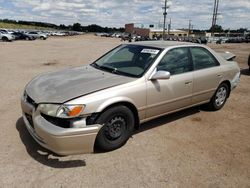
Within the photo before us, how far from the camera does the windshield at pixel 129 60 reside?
4117mm

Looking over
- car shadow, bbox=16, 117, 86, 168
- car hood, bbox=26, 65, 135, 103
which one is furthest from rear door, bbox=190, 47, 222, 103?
car shadow, bbox=16, 117, 86, 168

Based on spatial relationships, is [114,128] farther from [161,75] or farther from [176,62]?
[176,62]

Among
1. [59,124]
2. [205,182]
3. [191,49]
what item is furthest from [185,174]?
[191,49]

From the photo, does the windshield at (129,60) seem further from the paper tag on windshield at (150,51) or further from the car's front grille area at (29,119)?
the car's front grille area at (29,119)

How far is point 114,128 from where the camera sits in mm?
3666

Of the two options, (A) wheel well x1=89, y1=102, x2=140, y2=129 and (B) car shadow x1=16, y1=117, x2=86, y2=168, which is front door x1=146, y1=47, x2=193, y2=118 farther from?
(B) car shadow x1=16, y1=117, x2=86, y2=168

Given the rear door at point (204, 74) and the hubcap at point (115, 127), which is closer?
the hubcap at point (115, 127)

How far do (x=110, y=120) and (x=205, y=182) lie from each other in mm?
1455

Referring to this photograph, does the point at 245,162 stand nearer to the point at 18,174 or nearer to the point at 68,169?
the point at 68,169

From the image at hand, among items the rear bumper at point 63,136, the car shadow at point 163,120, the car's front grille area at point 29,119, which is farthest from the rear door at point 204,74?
the car's front grille area at point 29,119

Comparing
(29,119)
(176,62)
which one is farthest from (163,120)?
(29,119)

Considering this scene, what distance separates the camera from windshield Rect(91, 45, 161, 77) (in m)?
4.12

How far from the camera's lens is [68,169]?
127 inches

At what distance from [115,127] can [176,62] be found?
5.52 feet
